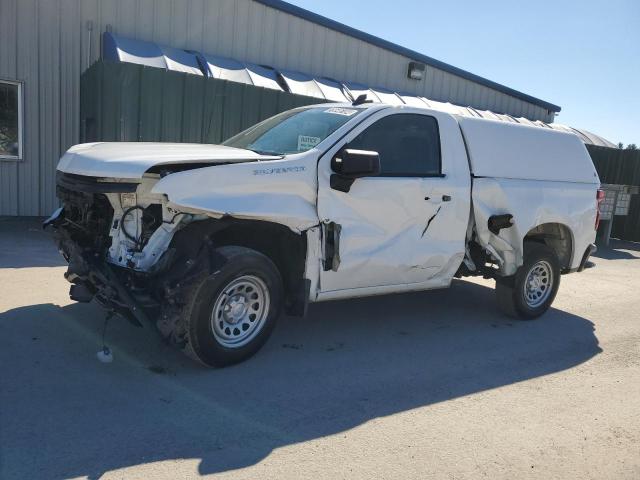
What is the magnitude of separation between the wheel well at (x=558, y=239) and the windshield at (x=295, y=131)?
2926mm

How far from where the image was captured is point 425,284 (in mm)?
5492

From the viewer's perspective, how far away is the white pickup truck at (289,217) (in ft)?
12.9

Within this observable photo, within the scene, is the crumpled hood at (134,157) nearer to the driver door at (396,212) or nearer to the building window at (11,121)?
the driver door at (396,212)

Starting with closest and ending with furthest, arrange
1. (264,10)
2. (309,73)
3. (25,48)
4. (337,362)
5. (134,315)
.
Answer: (134,315), (337,362), (25,48), (264,10), (309,73)

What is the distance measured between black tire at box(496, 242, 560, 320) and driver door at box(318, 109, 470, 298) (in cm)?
101

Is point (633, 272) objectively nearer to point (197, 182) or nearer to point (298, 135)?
point (298, 135)

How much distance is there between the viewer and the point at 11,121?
406 inches

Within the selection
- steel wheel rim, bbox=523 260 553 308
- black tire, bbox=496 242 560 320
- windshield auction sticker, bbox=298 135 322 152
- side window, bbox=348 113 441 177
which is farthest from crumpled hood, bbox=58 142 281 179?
steel wheel rim, bbox=523 260 553 308

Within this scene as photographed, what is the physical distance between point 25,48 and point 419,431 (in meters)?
10.2

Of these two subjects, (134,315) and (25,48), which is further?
(25,48)

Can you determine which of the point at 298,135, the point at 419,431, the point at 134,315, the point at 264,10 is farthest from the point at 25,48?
the point at 419,431

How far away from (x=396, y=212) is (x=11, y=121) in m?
8.68

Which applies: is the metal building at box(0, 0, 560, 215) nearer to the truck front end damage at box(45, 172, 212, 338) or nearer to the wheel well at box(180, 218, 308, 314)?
the truck front end damage at box(45, 172, 212, 338)

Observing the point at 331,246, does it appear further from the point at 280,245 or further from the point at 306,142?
the point at 306,142
